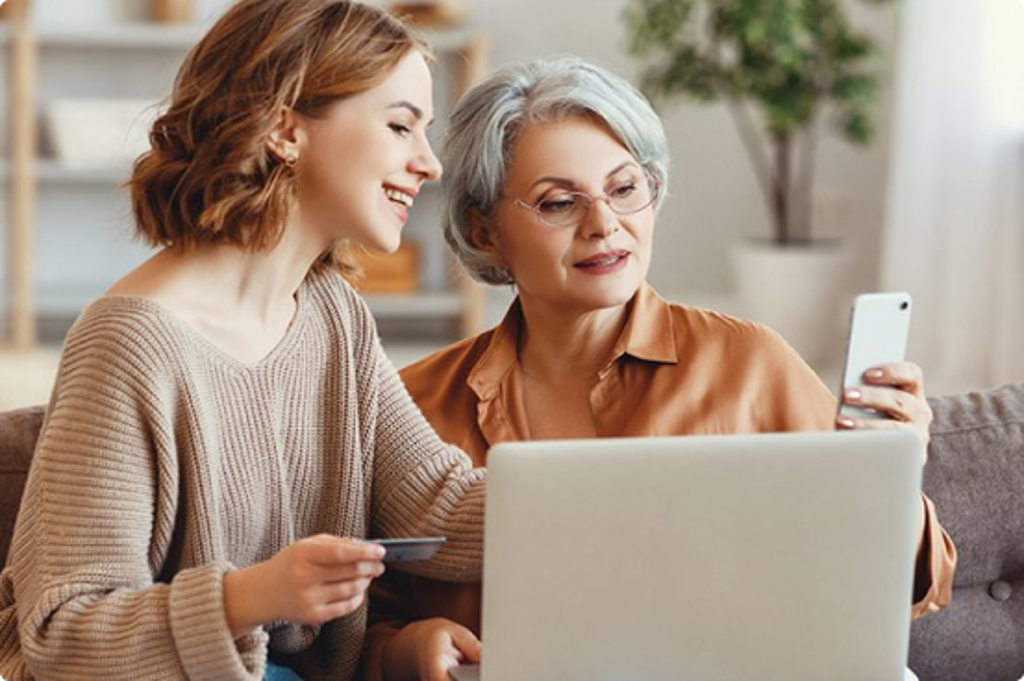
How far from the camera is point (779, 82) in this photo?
16.8 ft

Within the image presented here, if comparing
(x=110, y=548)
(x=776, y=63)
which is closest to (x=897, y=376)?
(x=110, y=548)

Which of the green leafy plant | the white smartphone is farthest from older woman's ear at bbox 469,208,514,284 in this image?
the green leafy plant

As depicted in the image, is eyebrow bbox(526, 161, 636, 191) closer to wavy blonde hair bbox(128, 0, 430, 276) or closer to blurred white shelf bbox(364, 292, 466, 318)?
wavy blonde hair bbox(128, 0, 430, 276)

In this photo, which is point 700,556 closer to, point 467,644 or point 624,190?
point 467,644

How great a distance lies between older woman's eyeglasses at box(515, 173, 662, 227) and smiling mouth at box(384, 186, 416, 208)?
0.75 feet

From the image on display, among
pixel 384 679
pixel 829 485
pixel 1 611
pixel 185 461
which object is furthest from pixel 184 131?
pixel 829 485

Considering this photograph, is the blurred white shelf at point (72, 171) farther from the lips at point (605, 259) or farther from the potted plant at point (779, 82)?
the lips at point (605, 259)

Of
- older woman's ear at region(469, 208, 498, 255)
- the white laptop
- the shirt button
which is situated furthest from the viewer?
the shirt button

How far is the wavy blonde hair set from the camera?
1638 millimetres

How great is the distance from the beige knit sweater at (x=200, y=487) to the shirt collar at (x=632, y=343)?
153mm

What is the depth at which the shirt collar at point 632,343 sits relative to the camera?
6.28 ft

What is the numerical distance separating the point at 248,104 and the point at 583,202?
416mm

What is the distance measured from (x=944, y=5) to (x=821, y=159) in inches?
38.1

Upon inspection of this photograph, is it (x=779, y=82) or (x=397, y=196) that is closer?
(x=397, y=196)
